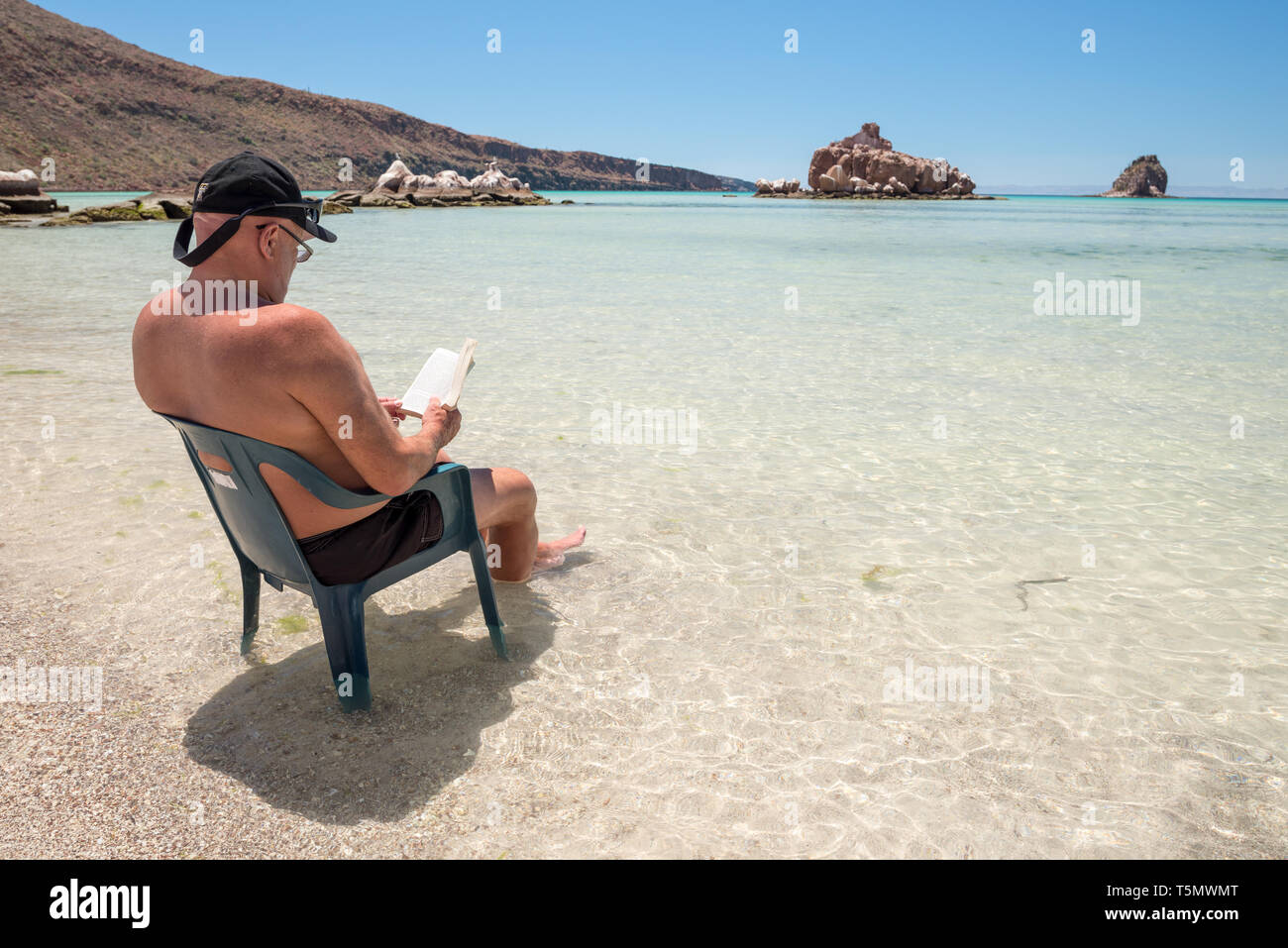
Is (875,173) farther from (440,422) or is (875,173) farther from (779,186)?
(440,422)

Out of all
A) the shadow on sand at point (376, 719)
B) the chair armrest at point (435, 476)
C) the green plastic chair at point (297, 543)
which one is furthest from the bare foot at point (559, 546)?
the chair armrest at point (435, 476)

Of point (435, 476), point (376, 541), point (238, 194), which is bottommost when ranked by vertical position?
point (376, 541)

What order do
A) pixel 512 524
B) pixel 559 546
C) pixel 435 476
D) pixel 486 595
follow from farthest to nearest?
pixel 559 546 < pixel 512 524 < pixel 486 595 < pixel 435 476

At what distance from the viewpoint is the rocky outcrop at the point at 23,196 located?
3462cm

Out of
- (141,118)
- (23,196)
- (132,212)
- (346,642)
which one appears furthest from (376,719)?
(141,118)

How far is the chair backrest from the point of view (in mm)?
2398

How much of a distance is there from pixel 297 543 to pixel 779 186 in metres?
153

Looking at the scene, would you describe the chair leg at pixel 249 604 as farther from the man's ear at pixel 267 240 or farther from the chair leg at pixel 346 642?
the man's ear at pixel 267 240

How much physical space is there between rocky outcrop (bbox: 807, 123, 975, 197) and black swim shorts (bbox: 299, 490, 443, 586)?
12760 cm

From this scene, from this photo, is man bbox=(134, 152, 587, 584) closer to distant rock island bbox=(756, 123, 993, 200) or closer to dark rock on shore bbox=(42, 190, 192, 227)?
dark rock on shore bbox=(42, 190, 192, 227)

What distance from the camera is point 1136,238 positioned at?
3772cm

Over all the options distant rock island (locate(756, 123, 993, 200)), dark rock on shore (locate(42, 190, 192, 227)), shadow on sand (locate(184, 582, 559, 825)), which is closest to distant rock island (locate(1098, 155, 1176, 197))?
distant rock island (locate(756, 123, 993, 200))

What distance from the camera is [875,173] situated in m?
123
